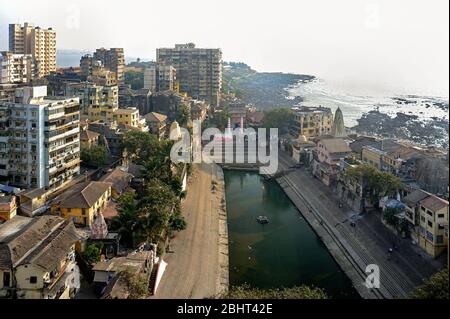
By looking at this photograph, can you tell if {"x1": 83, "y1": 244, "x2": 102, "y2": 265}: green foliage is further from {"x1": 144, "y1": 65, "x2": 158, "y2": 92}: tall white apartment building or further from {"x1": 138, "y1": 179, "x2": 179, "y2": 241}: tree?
{"x1": 144, "y1": 65, "x2": 158, "y2": 92}: tall white apartment building

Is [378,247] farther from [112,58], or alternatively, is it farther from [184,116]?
[112,58]

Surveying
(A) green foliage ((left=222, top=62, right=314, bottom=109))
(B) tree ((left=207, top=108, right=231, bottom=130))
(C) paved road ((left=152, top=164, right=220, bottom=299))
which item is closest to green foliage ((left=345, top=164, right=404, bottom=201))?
(C) paved road ((left=152, top=164, right=220, bottom=299))

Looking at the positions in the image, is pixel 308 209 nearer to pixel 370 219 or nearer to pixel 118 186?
pixel 370 219

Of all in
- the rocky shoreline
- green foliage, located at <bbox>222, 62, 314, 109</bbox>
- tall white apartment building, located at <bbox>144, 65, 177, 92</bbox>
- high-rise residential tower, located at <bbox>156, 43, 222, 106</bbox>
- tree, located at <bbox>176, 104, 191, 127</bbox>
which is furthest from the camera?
green foliage, located at <bbox>222, 62, 314, 109</bbox>

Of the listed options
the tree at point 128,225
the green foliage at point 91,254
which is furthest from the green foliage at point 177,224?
the green foliage at point 91,254

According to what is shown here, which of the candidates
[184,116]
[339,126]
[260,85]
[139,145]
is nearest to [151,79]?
[184,116]
